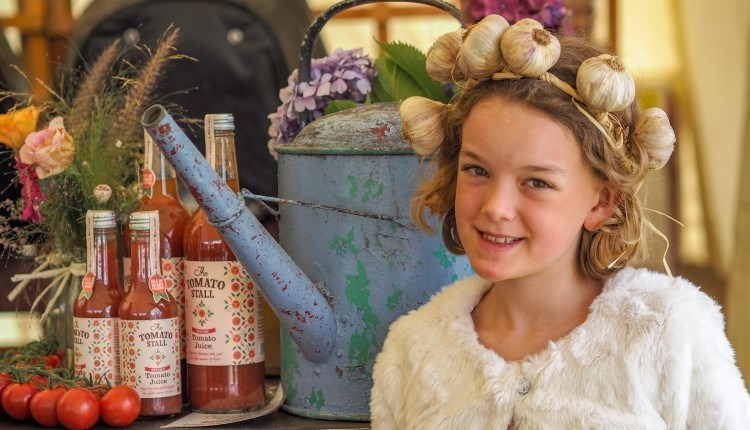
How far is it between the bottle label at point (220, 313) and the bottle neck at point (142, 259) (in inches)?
2.2

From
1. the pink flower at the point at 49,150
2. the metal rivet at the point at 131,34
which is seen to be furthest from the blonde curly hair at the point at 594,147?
the metal rivet at the point at 131,34

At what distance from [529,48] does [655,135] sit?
7.0 inches

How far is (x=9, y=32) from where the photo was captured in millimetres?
3521

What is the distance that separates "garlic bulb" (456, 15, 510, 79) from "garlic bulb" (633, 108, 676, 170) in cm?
18

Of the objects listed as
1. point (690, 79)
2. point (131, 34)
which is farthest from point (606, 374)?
point (690, 79)

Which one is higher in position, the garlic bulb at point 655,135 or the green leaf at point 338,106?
the green leaf at point 338,106

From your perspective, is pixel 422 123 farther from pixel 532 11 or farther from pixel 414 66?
pixel 532 11

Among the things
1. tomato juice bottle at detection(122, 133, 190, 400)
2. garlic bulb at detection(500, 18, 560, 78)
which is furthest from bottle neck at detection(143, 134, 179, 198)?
garlic bulb at detection(500, 18, 560, 78)

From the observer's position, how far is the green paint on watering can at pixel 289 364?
4.91 feet

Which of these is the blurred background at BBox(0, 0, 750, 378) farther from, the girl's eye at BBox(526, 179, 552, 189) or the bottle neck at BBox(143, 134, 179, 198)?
the girl's eye at BBox(526, 179, 552, 189)

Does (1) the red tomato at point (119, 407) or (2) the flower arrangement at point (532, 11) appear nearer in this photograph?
(1) the red tomato at point (119, 407)

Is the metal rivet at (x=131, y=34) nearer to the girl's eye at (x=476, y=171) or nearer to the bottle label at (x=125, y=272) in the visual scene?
the bottle label at (x=125, y=272)

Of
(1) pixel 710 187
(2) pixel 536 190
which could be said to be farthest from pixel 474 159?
(1) pixel 710 187

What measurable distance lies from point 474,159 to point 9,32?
274 centimetres
